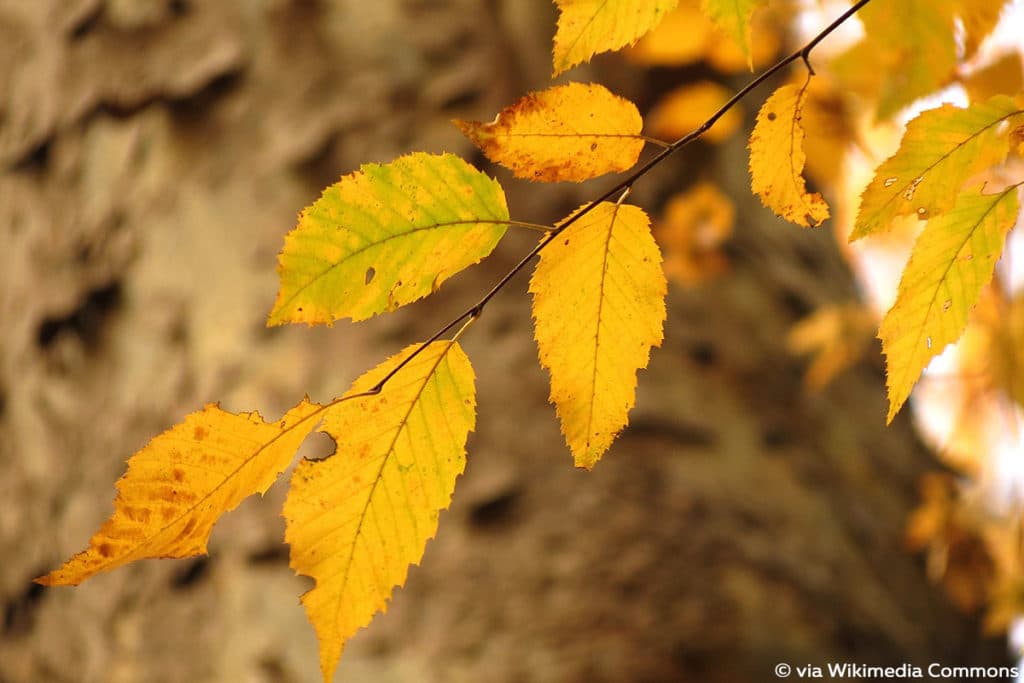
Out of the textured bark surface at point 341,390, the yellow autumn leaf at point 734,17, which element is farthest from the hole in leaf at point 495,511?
the yellow autumn leaf at point 734,17

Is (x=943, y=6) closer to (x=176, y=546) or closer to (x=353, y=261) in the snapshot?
(x=353, y=261)

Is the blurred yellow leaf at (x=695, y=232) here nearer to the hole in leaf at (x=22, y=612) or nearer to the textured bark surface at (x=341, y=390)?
the textured bark surface at (x=341, y=390)

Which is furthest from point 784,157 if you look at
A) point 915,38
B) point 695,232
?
point 695,232

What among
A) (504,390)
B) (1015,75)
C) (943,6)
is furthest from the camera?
(504,390)

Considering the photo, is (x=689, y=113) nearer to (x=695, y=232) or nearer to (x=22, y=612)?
(x=695, y=232)

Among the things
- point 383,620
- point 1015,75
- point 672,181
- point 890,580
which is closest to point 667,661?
point 383,620
